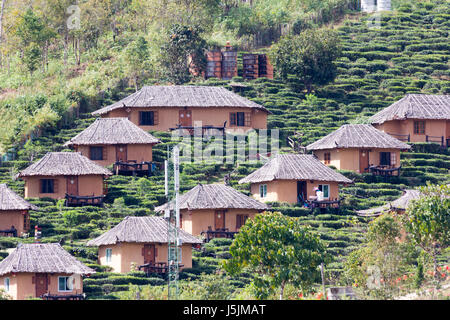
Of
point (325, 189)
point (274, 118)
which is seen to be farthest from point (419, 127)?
point (325, 189)

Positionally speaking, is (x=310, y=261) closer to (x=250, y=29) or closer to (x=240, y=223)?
(x=240, y=223)

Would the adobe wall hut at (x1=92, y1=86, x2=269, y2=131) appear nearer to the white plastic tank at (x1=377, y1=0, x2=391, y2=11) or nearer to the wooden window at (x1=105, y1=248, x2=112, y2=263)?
the wooden window at (x1=105, y1=248, x2=112, y2=263)

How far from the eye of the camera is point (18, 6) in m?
95.1

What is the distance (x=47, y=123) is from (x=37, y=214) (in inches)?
606

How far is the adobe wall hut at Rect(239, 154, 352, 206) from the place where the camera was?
210 ft

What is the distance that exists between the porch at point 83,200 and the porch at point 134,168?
508 centimetres

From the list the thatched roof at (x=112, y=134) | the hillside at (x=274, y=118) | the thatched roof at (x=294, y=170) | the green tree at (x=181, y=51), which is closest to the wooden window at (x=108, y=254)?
the hillside at (x=274, y=118)

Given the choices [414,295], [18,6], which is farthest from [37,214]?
[18,6]

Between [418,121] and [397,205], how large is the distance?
53.6 feet

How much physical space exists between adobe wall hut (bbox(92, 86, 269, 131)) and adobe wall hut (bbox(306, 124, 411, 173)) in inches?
297

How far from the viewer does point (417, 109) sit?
74.7 metres

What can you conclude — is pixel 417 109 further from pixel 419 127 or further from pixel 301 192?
pixel 301 192

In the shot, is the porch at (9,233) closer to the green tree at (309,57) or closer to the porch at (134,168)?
the porch at (134,168)

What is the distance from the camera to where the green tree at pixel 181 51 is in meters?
83.9
